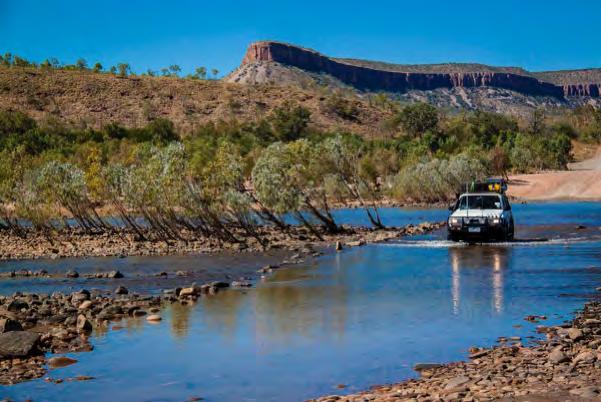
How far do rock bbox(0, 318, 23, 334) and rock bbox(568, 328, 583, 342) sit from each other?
1147 cm

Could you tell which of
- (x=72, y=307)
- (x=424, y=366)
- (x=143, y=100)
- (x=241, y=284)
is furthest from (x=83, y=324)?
(x=143, y=100)

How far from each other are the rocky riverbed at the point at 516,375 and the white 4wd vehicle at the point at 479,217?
59.5 feet

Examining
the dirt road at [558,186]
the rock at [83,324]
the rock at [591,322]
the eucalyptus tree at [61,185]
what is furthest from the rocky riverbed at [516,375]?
the dirt road at [558,186]

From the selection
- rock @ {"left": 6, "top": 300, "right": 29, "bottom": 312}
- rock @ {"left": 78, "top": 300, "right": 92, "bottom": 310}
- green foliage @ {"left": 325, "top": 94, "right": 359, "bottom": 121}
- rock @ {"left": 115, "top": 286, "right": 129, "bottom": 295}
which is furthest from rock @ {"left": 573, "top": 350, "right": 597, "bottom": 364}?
green foliage @ {"left": 325, "top": 94, "right": 359, "bottom": 121}

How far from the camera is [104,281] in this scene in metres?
28.5

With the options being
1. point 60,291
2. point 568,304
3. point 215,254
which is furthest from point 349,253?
point 568,304

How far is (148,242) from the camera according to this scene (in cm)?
4325

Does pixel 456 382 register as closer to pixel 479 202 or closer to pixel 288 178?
pixel 479 202

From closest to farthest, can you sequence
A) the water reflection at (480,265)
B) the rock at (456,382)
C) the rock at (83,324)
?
the rock at (456,382), the rock at (83,324), the water reflection at (480,265)

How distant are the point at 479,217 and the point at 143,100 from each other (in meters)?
104

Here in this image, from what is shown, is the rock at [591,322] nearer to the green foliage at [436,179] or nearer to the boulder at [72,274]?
the boulder at [72,274]

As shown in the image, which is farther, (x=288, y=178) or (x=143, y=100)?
(x=143, y=100)

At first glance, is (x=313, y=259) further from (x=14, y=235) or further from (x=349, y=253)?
(x=14, y=235)

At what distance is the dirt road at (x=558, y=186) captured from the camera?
81.2m
